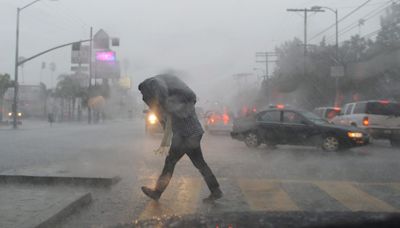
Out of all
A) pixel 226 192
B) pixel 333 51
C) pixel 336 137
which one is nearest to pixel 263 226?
pixel 226 192

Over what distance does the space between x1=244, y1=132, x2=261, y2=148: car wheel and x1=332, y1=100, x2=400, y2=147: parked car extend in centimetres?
392

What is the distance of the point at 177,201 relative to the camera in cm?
515

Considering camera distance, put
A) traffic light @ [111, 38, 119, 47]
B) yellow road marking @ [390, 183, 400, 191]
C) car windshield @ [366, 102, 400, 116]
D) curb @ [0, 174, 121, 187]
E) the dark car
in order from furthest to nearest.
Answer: car windshield @ [366, 102, 400, 116], traffic light @ [111, 38, 119, 47], the dark car, curb @ [0, 174, 121, 187], yellow road marking @ [390, 183, 400, 191]

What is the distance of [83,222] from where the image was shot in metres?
4.32

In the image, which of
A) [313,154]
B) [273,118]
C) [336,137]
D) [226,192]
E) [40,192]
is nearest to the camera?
[40,192]

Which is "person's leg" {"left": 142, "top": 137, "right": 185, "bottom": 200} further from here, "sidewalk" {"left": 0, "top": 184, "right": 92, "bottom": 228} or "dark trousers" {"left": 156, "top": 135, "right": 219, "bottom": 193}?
"sidewalk" {"left": 0, "top": 184, "right": 92, "bottom": 228}

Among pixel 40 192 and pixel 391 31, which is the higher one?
pixel 391 31

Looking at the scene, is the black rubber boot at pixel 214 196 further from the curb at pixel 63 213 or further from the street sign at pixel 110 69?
the street sign at pixel 110 69

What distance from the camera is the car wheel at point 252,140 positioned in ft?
39.9

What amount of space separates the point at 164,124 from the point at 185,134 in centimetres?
24

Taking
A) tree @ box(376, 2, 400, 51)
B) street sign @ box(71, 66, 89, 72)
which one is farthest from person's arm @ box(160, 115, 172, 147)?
street sign @ box(71, 66, 89, 72)

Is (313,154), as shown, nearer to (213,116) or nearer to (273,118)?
(273,118)

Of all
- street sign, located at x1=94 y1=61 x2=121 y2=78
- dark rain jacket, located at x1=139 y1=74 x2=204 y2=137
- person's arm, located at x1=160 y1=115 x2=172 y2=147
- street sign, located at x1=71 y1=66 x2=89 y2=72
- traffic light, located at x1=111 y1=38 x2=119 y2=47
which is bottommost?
person's arm, located at x1=160 y1=115 x2=172 y2=147

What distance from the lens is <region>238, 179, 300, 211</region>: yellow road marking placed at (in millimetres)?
4855
